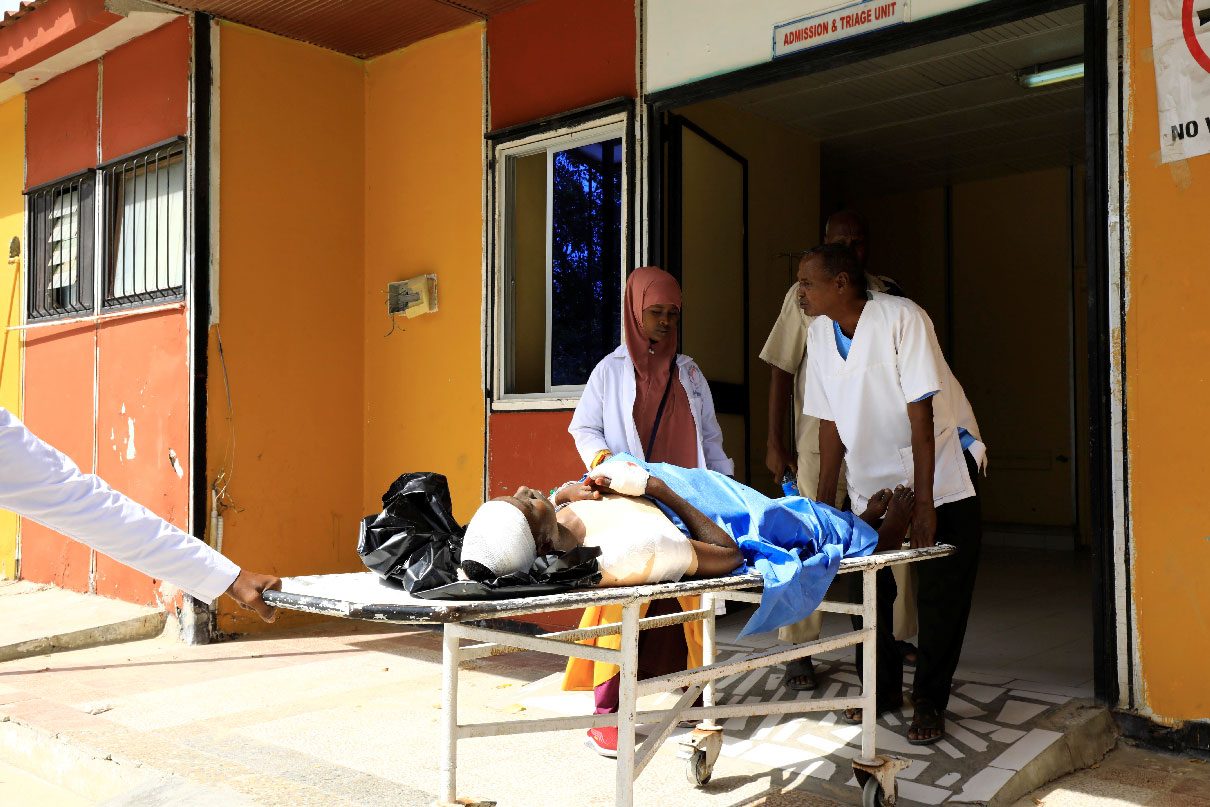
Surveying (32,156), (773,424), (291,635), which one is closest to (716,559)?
(773,424)

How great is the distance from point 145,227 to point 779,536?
5.29 meters

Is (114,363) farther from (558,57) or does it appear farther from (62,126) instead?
(558,57)

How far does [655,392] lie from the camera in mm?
4109

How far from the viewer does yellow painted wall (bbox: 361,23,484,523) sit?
6.13m

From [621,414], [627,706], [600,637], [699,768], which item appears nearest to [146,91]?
[621,414]

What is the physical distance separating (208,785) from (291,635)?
2.84 meters

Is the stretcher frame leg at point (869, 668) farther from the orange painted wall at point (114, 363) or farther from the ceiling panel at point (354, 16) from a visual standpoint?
the orange painted wall at point (114, 363)

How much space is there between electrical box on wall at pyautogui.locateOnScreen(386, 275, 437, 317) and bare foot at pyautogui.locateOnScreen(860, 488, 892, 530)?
363 cm

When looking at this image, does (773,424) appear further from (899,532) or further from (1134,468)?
(1134,468)

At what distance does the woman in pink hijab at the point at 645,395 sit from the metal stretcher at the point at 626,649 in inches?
33.2

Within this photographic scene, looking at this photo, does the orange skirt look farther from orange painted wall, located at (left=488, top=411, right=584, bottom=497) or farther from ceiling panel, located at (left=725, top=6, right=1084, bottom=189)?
ceiling panel, located at (left=725, top=6, right=1084, bottom=189)

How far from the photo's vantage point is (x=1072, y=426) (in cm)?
910

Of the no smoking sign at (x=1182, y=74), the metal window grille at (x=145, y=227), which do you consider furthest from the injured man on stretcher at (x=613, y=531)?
the metal window grille at (x=145, y=227)

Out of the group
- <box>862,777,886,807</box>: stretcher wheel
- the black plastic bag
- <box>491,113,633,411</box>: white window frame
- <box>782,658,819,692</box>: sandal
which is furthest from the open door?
the black plastic bag
